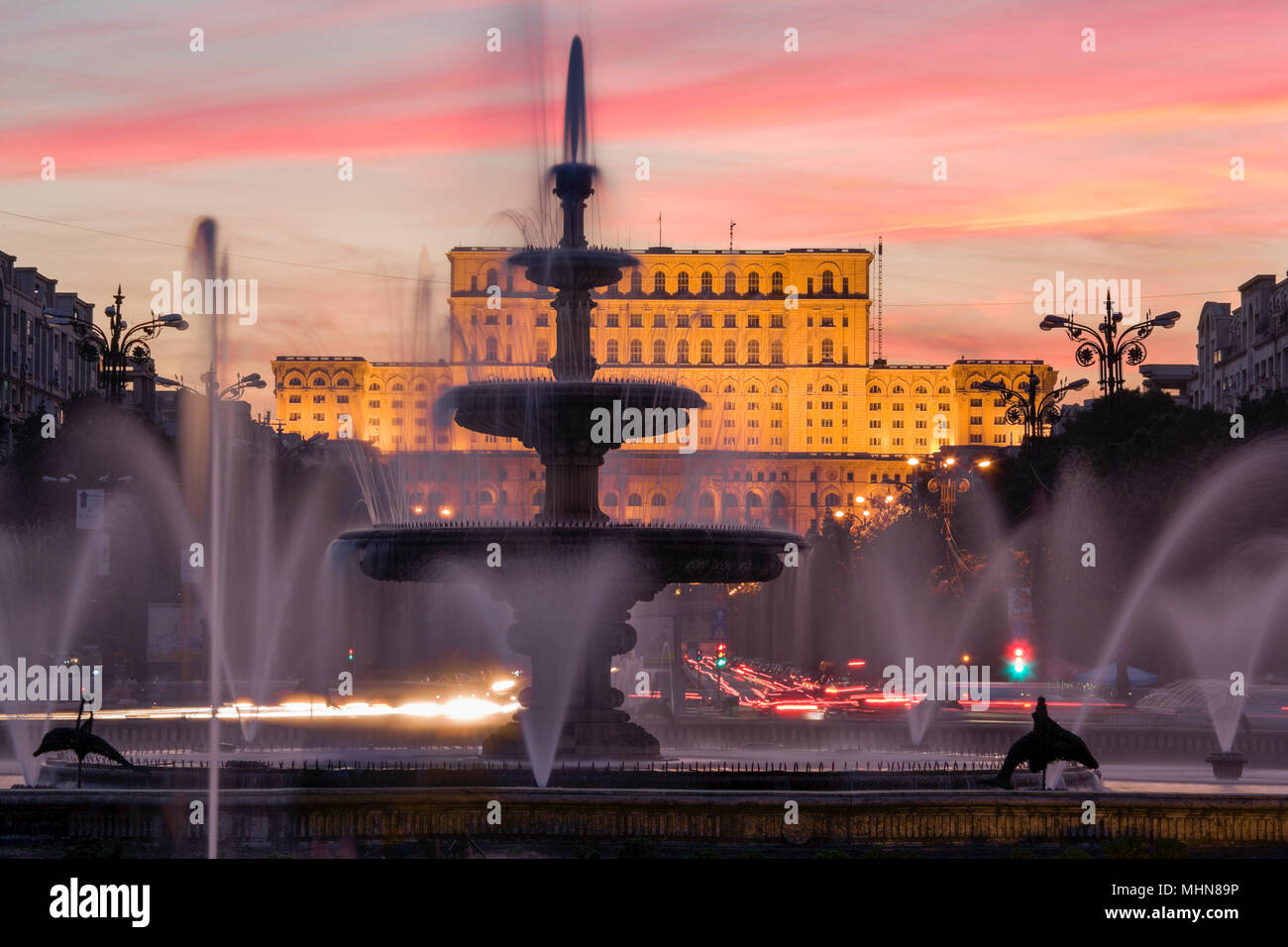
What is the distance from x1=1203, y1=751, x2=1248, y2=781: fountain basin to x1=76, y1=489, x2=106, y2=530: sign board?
21297 mm

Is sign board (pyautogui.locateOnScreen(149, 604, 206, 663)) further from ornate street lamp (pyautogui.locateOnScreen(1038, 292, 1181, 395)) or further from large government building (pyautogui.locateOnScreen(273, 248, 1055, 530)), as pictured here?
large government building (pyautogui.locateOnScreen(273, 248, 1055, 530))

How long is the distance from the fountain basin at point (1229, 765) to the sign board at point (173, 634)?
27467mm

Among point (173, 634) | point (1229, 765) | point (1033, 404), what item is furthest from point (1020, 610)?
point (173, 634)

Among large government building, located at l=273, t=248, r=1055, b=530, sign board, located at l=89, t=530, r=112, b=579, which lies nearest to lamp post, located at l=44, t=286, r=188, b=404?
sign board, located at l=89, t=530, r=112, b=579

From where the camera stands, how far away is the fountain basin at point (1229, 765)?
23.3 meters

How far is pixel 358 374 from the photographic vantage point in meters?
167

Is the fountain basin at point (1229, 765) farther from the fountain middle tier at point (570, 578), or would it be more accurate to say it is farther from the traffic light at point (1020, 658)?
the traffic light at point (1020, 658)

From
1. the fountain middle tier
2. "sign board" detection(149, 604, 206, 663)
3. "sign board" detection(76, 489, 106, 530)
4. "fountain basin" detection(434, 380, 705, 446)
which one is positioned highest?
"fountain basin" detection(434, 380, 705, 446)

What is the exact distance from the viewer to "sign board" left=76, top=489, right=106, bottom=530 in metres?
35.0

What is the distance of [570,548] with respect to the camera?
20.5m

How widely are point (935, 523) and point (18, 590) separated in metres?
35.7

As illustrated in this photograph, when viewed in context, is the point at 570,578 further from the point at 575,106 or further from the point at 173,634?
the point at 173,634
